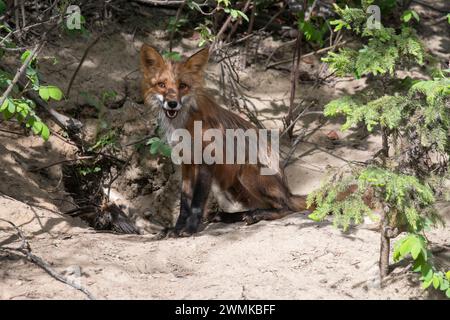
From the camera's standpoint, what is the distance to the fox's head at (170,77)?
6637 mm

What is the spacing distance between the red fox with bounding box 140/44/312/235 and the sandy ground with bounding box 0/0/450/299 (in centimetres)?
35

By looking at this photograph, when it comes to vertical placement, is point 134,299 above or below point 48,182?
below

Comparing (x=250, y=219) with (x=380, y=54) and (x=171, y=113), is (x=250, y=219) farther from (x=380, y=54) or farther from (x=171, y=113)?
(x=380, y=54)

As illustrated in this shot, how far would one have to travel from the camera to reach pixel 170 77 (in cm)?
666

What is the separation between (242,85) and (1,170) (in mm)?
3756

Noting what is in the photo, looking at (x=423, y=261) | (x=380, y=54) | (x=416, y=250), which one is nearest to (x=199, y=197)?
(x=380, y=54)

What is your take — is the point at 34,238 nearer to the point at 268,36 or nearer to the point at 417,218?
the point at 417,218

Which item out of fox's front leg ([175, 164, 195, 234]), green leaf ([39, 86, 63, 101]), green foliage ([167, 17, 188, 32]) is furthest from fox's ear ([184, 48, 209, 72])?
green leaf ([39, 86, 63, 101])

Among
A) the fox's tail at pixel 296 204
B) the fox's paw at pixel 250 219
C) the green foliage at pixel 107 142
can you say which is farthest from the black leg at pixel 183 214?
the green foliage at pixel 107 142

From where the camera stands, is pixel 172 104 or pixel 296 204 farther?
pixel 296 204

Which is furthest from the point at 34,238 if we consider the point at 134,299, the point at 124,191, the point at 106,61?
the point at 106,61

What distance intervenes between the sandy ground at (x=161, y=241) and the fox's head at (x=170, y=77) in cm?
141

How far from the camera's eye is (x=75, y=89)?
8172 millimetres

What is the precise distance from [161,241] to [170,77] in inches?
73.4
